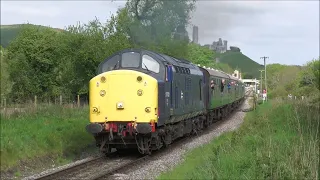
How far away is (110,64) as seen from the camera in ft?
49.8

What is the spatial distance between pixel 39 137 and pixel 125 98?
151 inches

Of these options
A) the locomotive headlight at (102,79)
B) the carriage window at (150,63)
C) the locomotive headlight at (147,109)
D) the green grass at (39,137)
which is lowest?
the green grass at (39,137)

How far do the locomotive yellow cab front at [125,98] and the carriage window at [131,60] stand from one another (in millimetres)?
618

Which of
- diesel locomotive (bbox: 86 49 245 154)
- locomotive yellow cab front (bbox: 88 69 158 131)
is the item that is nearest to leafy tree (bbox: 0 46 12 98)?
diesel locomotive (bbox: 86 49 245 154)

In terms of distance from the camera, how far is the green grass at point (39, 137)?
13.7 meters

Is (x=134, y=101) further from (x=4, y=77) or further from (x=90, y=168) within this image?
(x=4, y=77)

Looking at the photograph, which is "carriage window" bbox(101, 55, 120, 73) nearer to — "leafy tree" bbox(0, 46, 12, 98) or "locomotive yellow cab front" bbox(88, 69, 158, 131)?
"locomotive yellow cab front" bbox(88, 69, 158, 131)

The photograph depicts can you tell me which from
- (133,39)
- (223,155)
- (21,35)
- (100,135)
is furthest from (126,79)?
(21,35)

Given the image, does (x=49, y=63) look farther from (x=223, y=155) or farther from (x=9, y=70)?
(x=223, y=155)

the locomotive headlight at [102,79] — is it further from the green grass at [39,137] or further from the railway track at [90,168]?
the green grass at [39,137]

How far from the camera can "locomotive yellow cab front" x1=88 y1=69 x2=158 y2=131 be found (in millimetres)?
13898

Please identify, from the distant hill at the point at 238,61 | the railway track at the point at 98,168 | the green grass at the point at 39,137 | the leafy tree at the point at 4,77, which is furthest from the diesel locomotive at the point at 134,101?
the distant hill at the point at 238,61

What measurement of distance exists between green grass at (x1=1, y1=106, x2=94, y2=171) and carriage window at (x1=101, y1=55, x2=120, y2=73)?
3341 mm

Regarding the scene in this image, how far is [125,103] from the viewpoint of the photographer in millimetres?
13984
